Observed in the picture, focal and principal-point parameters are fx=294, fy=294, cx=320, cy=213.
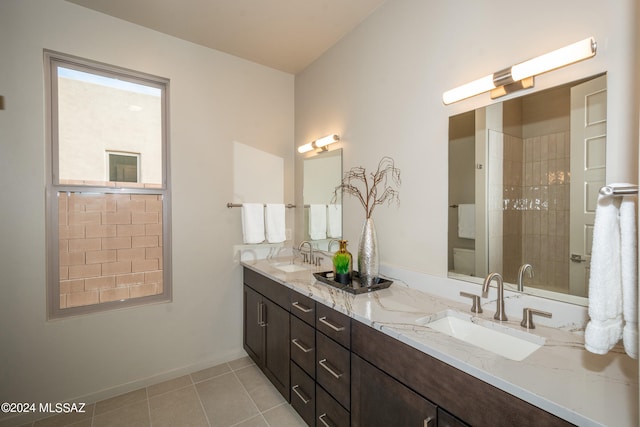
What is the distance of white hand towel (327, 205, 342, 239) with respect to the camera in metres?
2.36

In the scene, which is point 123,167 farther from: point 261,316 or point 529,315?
point 529,315

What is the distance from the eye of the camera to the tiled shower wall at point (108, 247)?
6.66ft

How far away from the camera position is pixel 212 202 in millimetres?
2496

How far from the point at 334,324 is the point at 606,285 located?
1.05 m

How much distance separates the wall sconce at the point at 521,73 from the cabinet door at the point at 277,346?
1597 millimetres

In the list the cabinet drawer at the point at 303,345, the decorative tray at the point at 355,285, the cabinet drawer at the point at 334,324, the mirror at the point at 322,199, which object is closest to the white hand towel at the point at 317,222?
the mirror at the point at 322,199

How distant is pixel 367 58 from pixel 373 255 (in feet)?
4.52

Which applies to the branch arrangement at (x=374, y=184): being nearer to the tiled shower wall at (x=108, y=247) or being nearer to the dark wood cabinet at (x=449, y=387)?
the dark wood cabinet at (x=449, y=387)

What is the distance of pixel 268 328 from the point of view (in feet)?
7.07

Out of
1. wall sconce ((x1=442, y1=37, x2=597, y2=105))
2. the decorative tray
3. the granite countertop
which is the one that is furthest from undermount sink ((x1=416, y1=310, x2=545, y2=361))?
wall sconce ((x1=442, y1=37, x2=597, y2=105))

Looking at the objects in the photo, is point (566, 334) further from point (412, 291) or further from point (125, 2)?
point (125, 2)

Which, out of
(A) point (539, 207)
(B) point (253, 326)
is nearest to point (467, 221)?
(A) point (539, 207)

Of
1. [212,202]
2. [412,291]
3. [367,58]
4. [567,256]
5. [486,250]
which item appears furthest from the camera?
[212,202]

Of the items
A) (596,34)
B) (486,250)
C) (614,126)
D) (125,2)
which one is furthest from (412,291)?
(125,2)
